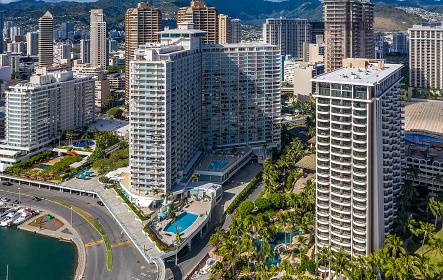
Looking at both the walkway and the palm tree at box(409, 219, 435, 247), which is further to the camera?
the walkway

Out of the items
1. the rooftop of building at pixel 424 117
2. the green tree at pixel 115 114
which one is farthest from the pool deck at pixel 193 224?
the green tree at pixel 115 114

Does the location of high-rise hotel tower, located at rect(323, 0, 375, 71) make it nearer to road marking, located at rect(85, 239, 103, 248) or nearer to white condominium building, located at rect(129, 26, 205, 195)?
white condominium building, located at rect(129, 26, 205, 195)

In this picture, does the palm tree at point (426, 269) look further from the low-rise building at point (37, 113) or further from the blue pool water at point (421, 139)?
the low-rise building at point (37, 113)

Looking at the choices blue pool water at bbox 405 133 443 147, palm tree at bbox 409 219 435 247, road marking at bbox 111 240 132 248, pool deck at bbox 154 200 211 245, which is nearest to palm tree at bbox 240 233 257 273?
pool deck at bbox 154 200 211 245

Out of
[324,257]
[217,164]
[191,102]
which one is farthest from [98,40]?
[324,257]

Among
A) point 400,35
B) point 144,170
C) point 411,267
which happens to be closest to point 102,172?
point 144,170

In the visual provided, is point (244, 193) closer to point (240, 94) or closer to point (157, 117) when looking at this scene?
point (157, 117)

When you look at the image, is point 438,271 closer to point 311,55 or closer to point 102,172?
point 102,172
